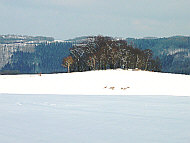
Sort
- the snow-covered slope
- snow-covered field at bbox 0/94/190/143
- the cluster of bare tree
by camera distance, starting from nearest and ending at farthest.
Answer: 1. snow-covered field at bbox 0/94/190/143
2. the snow-covered slope
3. the cluster of bare tree

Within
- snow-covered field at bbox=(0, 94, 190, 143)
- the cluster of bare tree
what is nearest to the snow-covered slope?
snow-covered field at bbox=(0, 94, 190, 143)

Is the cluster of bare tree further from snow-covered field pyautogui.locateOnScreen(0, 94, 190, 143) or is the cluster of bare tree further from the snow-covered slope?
snow-covered field pyautogui.locateOnScreen(0, 94, 190, 143)

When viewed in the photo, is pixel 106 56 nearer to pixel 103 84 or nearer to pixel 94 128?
pixel 103 84

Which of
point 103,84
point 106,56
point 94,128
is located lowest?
point 103,84

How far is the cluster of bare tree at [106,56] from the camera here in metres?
81.9

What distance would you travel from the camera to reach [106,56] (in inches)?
3204

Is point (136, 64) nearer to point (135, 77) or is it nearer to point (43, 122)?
point (135, 77)

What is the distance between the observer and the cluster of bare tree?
81.9 meters

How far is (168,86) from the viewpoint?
142 feet

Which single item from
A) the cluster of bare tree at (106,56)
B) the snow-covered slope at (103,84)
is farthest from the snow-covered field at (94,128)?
the cluster of bare tree at (106,56)

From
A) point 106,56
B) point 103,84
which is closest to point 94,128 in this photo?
point 103,84

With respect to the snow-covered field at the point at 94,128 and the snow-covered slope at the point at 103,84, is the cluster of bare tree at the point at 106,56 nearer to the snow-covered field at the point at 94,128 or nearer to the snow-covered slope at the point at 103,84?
the snow-covered slope at the point at 103,84

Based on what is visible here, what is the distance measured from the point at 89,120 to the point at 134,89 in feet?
94.9

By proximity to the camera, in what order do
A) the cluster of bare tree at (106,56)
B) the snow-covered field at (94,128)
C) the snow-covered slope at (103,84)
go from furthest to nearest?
the cluster of bare tree at (106,56), the snow-covered slope at (103,84), the snow-covered field at (94,128)
